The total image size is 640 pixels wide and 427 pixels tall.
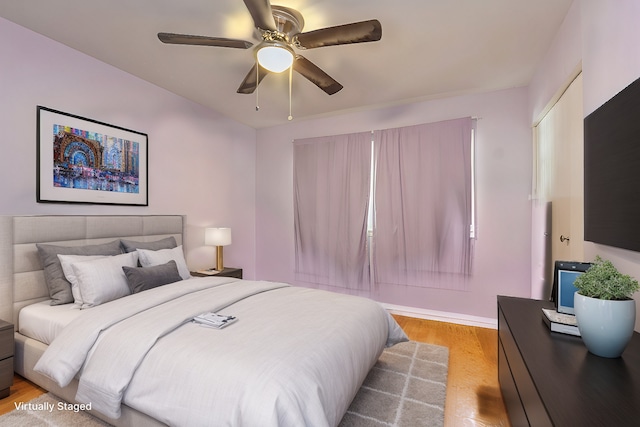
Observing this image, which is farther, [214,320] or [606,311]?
[214,320]

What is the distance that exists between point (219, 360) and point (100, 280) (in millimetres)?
1435

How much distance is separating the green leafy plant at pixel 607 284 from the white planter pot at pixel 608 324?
0.13 ft

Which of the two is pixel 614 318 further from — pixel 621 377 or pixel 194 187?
pixel 194 187

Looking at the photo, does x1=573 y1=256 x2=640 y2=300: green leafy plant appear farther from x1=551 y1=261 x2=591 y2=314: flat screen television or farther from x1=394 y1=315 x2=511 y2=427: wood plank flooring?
x1=394 y1=315 x2=511 y2=427: wood plank flooring

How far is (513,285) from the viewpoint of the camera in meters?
3.24

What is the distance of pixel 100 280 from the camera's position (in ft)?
7.10

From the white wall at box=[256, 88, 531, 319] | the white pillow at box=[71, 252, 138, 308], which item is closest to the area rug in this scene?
the white pillow at box=[71, 252, 138, 308]

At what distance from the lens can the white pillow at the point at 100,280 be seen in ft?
6.93

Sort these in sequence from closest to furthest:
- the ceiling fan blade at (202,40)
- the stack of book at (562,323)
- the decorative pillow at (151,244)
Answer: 1. the stack of book at (562,323)
2. the ceiling fan blade at (202,40)
3. the decorative pillow at (151,244)

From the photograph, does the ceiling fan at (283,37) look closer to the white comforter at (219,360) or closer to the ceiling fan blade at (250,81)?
the ceiling fan blade at (250,81)

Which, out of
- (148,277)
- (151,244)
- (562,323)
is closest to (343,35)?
(562,323)

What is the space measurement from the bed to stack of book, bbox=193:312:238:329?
4 centimetres

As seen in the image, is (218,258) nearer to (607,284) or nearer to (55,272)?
(55,272)

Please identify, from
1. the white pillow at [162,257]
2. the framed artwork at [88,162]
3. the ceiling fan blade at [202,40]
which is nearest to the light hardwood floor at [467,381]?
the white pillow at [162,257]
